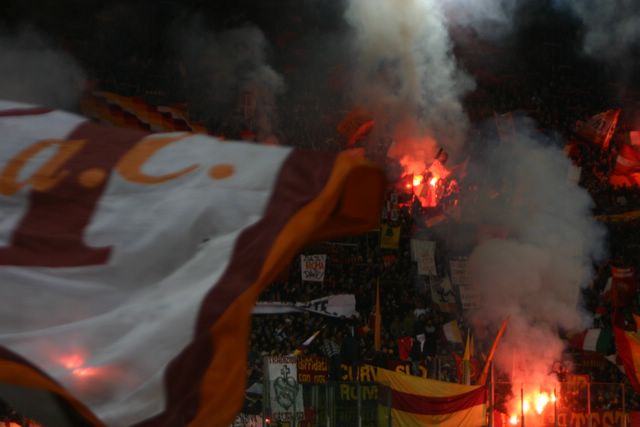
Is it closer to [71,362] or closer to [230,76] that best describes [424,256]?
[230,76]

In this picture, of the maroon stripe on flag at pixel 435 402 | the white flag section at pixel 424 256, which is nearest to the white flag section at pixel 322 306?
the white flag section at pixel 424 256

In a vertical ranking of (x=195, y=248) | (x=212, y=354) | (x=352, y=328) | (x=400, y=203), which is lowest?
(x=212, y=354)

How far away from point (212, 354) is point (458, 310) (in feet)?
51.3

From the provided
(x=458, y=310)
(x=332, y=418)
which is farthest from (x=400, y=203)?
(x=332, y=418)

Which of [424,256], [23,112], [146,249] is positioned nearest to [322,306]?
[424,256]

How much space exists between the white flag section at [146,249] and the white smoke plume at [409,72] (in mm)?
18051

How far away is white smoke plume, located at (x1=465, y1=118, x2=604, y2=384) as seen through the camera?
54.3 feet

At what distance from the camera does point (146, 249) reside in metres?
3.01

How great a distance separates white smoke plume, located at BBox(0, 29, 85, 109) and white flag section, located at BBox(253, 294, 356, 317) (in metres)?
4.83

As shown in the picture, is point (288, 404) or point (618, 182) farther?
point (618, 182)

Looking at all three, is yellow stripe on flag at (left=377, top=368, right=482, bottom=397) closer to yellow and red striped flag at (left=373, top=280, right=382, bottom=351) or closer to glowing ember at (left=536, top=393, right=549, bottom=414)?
glowing ember at (left=536, top=393, right=549, bottom=414)

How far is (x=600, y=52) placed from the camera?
24.5 m

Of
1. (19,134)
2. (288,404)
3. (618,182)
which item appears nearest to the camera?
(19,134)

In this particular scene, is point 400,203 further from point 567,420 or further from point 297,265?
point 567,420
